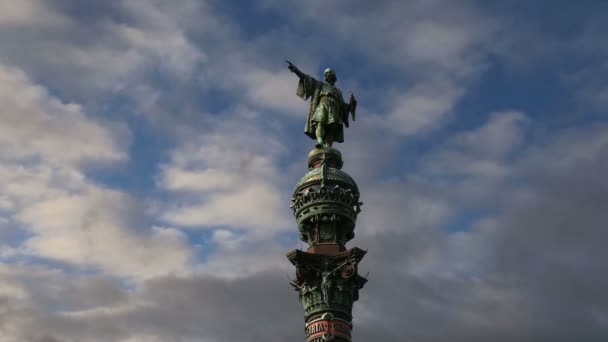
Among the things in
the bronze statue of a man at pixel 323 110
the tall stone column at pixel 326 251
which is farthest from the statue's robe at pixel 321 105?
the tall stone column at pixel 326 251

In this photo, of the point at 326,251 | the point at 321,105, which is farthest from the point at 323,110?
the point at 326,251

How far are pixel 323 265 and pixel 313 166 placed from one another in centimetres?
556

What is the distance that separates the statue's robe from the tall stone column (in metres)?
1.91

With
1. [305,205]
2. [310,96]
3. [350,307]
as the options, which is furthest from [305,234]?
[310,96]

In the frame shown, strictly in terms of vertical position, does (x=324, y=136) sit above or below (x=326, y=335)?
above

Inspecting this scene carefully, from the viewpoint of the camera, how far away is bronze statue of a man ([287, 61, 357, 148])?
4144 cm

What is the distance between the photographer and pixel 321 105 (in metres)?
41.8

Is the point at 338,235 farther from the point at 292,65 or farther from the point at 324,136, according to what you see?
the point at 292,65

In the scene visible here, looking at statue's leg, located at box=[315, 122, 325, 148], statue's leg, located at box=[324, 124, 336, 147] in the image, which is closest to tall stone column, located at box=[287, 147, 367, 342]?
statue's leg, located at box=[315, 122, 325, 148]

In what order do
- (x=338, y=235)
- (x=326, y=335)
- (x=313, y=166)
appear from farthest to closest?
(x=313, y=166)
(x=338, y=235)
(x=326, y=335)

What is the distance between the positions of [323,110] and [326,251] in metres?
7.65

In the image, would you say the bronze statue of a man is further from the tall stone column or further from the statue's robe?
the tall stone column

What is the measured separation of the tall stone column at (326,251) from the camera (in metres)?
34.8

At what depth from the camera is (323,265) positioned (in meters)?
35.6
